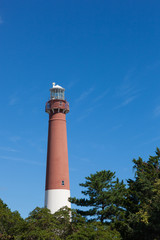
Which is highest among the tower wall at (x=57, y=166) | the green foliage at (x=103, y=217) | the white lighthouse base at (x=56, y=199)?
the tower wall at (x=57, y=166)

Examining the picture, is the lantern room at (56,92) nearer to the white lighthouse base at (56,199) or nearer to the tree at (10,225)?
the white lighthouse base at (56,199)

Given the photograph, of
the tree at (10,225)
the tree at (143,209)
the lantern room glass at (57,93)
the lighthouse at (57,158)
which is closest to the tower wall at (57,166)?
the lighthouse at (57,158)

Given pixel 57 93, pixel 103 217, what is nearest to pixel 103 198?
pixel 103 217

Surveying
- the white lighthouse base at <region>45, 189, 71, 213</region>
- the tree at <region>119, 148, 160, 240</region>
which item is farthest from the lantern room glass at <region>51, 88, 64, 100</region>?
the tree at <region>119, 148, 160, 240</region>

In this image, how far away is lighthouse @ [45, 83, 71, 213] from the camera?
5206cm

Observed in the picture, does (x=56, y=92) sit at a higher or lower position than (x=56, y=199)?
higher

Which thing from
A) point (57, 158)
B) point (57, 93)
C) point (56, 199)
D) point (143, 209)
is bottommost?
point (143, 209)

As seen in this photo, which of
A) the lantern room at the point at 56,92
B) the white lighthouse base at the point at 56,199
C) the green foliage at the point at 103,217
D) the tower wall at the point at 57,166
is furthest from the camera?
the lantern room at the point at 56,92

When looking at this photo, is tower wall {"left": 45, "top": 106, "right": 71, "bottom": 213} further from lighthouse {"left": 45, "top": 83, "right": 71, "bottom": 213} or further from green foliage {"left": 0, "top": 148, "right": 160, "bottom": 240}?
green foliage {"left": 0, "top": 148, "right": 160, "bottom": 240}

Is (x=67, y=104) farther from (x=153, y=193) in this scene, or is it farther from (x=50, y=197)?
(x=153, y=193)

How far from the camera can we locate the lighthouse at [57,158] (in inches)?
2050

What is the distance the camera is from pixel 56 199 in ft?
170

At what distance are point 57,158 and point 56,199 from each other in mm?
6398

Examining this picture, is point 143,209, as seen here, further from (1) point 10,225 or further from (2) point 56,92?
(2) point 56,92
